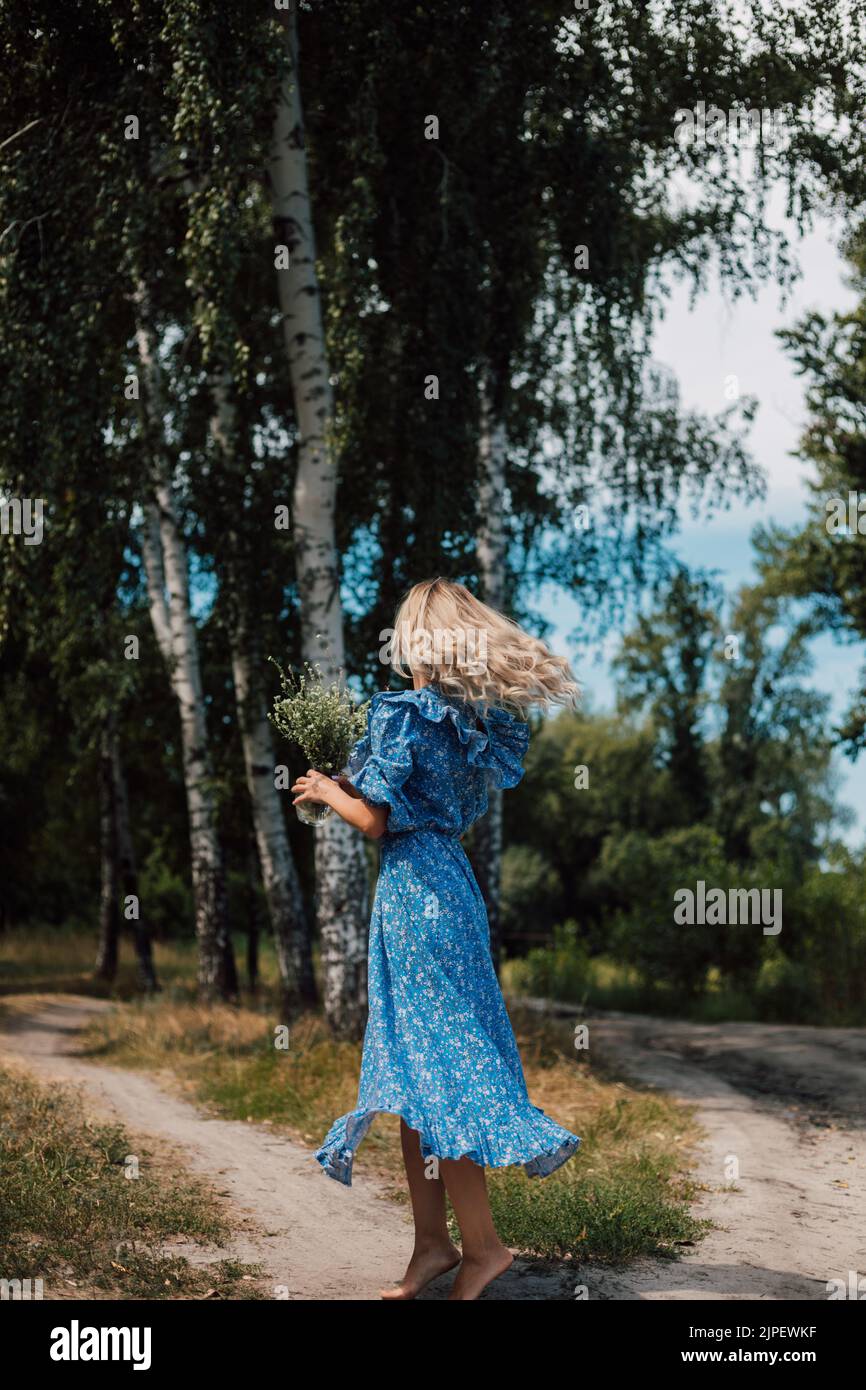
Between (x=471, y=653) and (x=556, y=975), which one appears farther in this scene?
(x=556, y=975)

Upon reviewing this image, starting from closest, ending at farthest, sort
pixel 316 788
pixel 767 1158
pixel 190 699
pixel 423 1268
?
pixel 423 1268
pixel 316 788
pixel 767 1158
pixel 190 699

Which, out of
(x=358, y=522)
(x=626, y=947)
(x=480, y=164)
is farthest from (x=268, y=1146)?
(x=626, y=947)

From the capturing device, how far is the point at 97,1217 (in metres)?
5.41

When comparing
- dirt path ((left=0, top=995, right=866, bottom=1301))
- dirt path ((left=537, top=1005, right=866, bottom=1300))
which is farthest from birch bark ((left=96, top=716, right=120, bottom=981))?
dirt path ((left=537, top=1005, right=866, bottom=1300))

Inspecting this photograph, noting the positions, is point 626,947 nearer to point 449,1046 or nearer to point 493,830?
point 493,830

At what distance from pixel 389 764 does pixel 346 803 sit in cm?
20

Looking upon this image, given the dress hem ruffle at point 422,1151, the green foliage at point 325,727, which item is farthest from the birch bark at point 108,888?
the dress hem ruffle at point 422,1151

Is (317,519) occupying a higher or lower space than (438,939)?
higher

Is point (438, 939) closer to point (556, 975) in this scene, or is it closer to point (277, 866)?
point (277, 866)

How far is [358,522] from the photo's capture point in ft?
41.8

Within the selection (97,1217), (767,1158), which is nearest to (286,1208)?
(97,1217)

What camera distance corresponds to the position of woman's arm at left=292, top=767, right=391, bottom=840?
4.57m

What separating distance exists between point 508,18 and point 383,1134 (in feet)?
27.0

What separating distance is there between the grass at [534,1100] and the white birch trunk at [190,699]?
737mm
